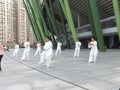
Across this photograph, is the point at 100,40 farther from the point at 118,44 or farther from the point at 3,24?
the point at 3,24

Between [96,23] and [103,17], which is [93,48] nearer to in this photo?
[96,23]

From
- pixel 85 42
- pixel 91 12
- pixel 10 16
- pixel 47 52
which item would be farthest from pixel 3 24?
pixel 47 52

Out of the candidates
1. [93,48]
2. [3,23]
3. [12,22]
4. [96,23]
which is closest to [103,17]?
[96,23]

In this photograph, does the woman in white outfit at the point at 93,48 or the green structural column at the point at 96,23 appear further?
the green structural column at the point at 96,23

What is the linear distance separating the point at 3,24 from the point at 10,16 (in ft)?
25.6

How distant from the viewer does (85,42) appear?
62.4 metres

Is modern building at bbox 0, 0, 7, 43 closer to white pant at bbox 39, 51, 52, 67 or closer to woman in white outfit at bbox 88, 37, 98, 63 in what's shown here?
white pant at bbox 39, 51, 52, 67

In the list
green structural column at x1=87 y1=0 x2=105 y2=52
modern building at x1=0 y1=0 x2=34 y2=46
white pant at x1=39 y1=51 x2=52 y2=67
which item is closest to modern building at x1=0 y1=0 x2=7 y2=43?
modern building at x1=0 y1=0 x2=34 y2=46

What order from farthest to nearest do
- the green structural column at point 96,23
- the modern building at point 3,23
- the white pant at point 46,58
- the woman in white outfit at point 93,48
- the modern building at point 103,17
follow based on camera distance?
the modern building at point 3,23 → the modern building at point 103,17 → the green structural column at point 96,23 → the woman in white outfit at point 93,48 → the white pant at point 46,58

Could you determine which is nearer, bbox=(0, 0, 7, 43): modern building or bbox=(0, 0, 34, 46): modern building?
bbox=(0, 0, 7, 43): modern building

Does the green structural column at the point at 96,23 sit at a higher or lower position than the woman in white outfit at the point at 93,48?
higher

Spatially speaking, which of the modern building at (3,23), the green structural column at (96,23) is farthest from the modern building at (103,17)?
the modern building at (3,23)

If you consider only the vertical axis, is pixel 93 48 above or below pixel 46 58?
above

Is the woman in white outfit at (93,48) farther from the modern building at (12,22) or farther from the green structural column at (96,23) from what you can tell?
the modern building at (12,22)
